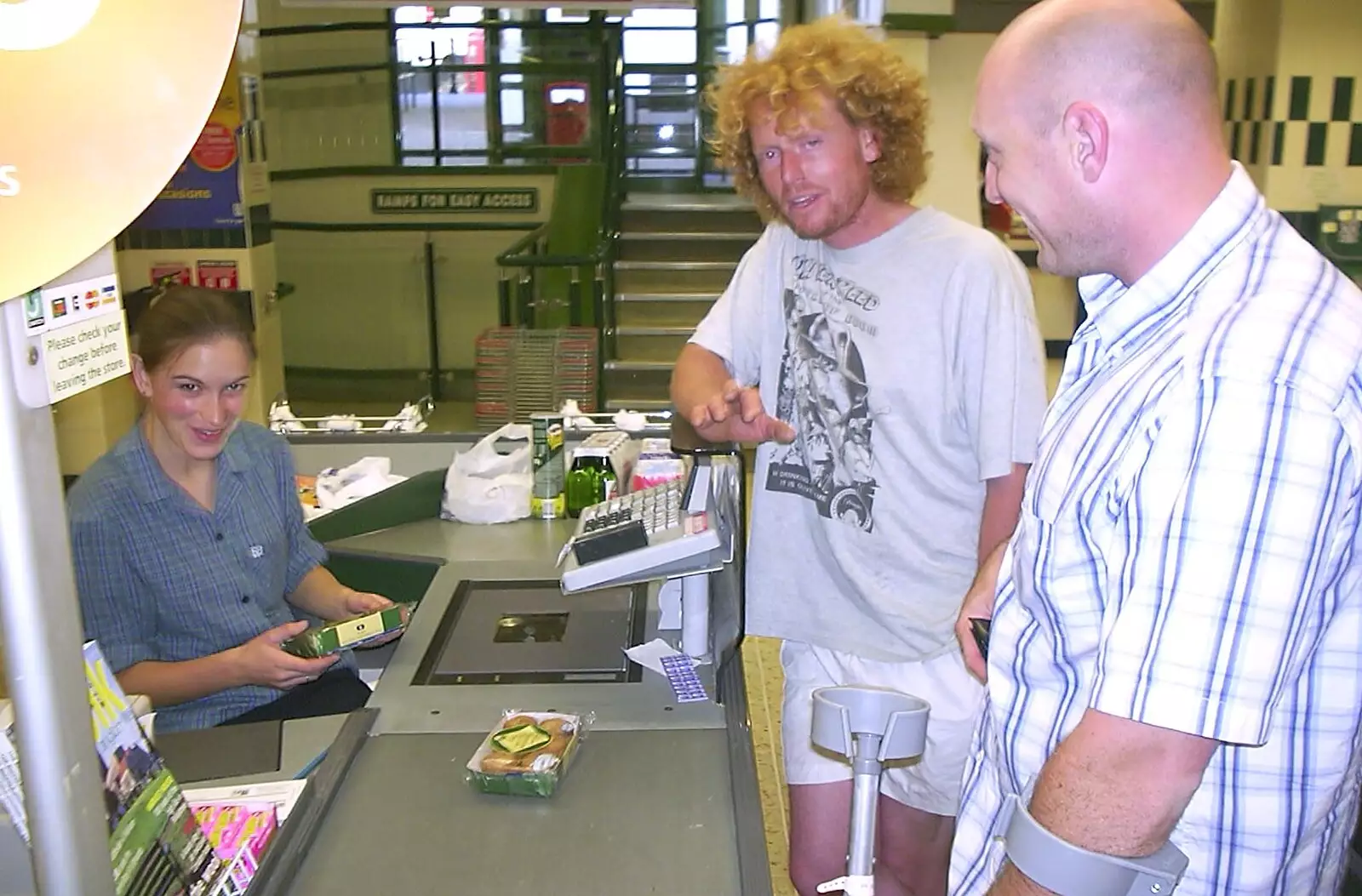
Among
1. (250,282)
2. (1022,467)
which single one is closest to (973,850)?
(1022,467)

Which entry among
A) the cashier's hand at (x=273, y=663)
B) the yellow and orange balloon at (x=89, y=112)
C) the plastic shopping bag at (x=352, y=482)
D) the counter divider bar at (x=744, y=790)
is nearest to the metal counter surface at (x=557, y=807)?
the counter divider bar at (x=744, y=790)

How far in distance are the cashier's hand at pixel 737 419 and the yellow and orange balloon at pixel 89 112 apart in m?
1.13

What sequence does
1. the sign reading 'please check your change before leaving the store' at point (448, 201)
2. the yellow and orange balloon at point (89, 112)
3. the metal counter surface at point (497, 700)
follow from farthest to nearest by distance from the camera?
the sign reading 'please check your change before leaving the store' at point (448, 201), the metal counter surface at point (497, 700), the yellow and orange balloon at point (89, 112)

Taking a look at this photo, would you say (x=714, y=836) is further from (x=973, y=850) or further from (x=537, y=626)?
(x=537, y=626)

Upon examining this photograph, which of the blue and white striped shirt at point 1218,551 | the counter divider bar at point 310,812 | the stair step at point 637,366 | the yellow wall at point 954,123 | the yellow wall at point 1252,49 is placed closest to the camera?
the blue and white striped shirt at point 1218,551

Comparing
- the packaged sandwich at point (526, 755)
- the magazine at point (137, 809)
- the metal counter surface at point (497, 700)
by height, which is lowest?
the metal counter surface at point (497, 700)

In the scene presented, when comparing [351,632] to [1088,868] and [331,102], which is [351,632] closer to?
[1088,868]

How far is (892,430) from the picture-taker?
6.11 feet

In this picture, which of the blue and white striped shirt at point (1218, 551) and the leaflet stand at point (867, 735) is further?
the leaflet stand at point (867, 735)

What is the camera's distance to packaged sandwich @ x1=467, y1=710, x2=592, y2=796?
1.49 m

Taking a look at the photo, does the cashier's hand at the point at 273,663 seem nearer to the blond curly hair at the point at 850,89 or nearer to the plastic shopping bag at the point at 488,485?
the plastic shopping bag at the point at 488,485

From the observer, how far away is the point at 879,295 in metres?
1.88

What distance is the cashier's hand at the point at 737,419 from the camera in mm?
1844

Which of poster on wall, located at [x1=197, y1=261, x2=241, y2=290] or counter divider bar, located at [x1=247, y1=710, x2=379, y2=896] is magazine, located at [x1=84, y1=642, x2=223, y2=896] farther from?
poster on wall, located at [x1=197, y1=261, x2=241, y2=290]
